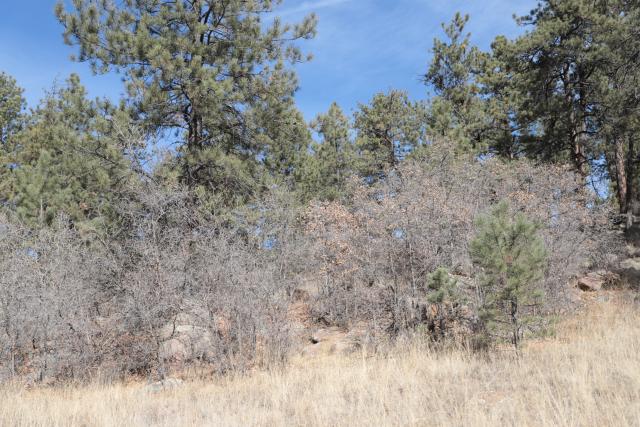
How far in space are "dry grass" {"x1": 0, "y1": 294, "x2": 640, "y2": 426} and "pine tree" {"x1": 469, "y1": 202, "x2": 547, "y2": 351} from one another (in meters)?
0.62

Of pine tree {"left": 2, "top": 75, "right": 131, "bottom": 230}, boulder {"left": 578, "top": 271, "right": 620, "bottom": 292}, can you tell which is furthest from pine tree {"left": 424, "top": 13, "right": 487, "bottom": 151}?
pine tree {"left": 2, "top": 75, "right": 131, "bottom": 230}

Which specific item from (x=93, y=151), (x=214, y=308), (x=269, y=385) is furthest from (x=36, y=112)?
(x=269, y=385)

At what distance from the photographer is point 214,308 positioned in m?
9.36

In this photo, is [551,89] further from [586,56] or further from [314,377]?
[314,377]

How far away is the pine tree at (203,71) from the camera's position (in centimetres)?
1204

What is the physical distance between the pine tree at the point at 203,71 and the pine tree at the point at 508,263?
744 cm

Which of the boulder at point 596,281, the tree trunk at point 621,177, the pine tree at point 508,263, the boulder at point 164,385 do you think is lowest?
the boulder at point 164,385

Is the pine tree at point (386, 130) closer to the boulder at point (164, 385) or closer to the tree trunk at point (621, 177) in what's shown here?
the tree trunk at point (621, 177)

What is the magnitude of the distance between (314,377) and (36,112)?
25.0 meters

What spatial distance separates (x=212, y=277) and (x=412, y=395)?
509 cm

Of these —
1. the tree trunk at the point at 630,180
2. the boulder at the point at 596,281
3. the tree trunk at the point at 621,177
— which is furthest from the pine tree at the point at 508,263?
the tree trunk at the point at 621,177

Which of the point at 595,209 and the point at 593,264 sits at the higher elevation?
the point at 595,209

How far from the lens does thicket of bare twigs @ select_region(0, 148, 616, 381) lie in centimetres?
932

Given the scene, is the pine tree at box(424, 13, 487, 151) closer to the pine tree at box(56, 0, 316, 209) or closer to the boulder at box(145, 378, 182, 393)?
the pine tree at box(56, 0, 316, 209)
